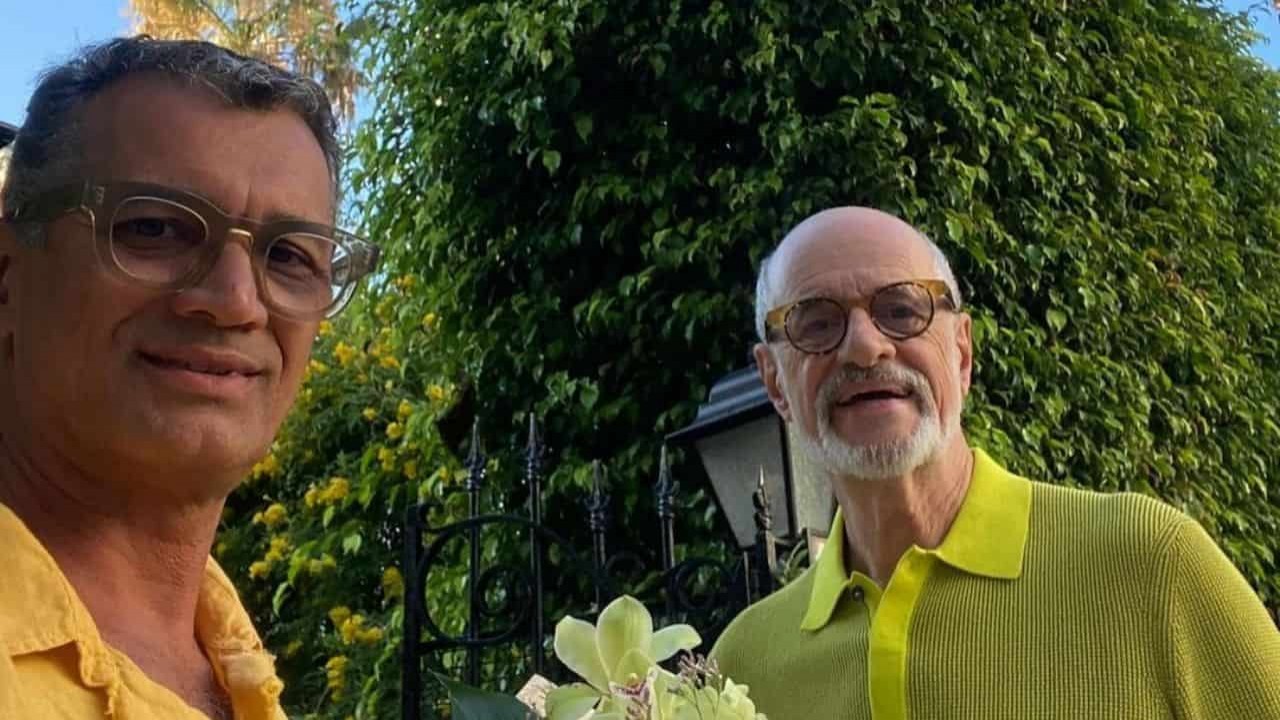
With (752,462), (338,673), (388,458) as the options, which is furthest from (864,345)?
(338,673)

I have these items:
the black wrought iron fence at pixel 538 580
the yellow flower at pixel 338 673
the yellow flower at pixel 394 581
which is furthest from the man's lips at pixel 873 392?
the yellow flower at pixel 338 673

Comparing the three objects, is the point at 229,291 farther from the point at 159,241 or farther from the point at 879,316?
the point at 879,316

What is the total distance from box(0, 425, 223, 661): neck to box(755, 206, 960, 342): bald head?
1323 mm

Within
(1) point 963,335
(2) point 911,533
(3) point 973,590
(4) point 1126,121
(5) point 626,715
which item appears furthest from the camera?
(4) point 1126,121

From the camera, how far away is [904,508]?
2199mm

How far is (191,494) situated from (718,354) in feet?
10.2

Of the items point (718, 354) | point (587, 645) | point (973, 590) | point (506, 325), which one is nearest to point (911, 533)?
point (973, 590)

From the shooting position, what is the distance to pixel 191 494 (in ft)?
4.17

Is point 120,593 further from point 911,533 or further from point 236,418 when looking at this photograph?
point 911,533

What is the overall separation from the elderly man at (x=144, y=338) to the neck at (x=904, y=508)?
1.20 m

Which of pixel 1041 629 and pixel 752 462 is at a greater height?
→ pixel 752 462

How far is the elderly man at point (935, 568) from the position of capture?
1.87 m

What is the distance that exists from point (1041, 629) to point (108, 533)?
141cm

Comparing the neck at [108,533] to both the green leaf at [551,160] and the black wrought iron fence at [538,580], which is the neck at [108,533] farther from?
the green leaf at [551,160]
